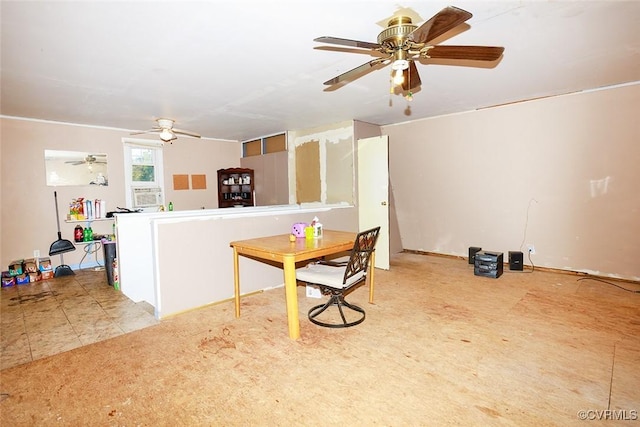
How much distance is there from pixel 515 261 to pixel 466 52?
3.45 m

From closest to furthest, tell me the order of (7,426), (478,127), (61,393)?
(7,426)
(61,393)
(478,127)

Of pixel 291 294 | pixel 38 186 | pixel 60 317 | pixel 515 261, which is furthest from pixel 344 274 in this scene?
pixel 38 186

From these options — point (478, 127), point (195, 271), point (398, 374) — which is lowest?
point (398, 374)

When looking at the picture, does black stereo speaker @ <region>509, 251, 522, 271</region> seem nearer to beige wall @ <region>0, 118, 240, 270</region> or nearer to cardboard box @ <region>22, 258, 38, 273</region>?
beige wall @ <region>0, 118, 240, 270</region>

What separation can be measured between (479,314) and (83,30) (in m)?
4.03

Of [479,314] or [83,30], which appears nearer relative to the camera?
[83,30]

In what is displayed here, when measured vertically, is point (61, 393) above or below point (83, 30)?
below

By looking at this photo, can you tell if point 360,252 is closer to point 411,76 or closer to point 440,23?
point 411,76

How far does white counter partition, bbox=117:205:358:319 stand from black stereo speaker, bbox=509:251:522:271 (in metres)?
3.05

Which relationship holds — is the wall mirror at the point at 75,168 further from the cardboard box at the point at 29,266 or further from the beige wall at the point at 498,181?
the cardboard box at the point at 29,266

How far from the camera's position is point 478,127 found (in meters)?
4.83

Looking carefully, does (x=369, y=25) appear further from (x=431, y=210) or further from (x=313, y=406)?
(x=431, y=210)

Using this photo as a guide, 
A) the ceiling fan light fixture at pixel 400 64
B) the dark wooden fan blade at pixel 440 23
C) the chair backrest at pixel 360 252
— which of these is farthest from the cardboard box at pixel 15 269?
the dark wooden fan blade at pixel 440 23

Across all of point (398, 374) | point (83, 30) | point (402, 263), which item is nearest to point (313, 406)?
point (398, 374)
